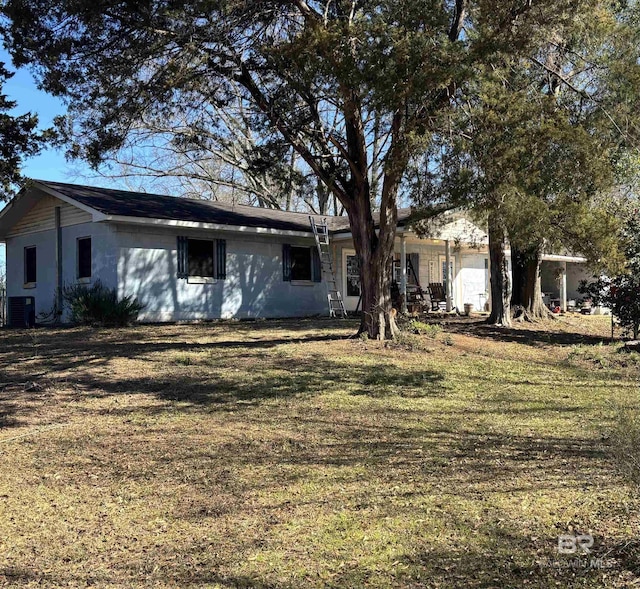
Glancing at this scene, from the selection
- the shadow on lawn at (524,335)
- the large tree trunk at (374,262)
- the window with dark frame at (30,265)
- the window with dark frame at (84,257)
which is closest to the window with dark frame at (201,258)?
the window with dark frame at (84,257)

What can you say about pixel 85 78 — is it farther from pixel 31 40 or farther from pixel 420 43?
pixel 420 43

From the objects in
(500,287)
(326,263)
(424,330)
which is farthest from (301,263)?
(424,330)

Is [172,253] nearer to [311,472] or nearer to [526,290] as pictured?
[526,290]

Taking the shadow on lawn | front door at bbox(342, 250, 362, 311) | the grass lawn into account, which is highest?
front door at bbox(342, 250, 362, 311)

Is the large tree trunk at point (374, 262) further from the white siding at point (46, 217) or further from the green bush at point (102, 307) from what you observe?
the white siding at point (46, 217)

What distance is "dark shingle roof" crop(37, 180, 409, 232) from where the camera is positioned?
16391 mm

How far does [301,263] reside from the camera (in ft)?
67.3

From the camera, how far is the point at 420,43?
8.35 m

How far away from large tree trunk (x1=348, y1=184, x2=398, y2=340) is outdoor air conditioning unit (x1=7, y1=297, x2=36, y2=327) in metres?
10.4

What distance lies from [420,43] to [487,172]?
213 centimetres

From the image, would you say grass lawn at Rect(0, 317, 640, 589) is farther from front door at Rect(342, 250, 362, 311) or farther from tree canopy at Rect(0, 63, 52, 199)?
front door at Rect(342, 250, 362, 311)

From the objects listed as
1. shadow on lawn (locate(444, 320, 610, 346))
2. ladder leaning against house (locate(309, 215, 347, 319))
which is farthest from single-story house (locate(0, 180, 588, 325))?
shadow on lawn (locate(444, 320, 610, 346))

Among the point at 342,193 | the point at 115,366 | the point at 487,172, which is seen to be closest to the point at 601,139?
the point at 487,172

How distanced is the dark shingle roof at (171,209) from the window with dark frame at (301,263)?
73 centimetres
